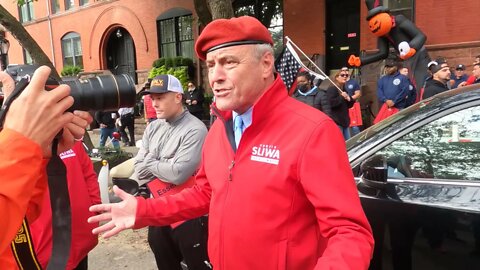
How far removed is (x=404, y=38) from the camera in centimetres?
844

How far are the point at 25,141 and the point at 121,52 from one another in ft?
59.3

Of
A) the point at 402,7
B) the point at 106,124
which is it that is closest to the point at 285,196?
the point at 402,7

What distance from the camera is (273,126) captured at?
5.08 ft

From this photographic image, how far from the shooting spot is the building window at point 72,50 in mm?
19453

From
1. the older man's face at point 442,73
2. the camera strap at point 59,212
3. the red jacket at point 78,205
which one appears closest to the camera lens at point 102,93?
the camera strap at point 59,212

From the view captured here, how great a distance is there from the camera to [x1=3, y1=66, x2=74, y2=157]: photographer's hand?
37.8 inches

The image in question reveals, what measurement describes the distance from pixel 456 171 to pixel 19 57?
83.3ft

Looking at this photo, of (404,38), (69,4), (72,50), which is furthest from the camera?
(72,50)

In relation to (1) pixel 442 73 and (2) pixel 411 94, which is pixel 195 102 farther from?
(1) pixel 442 73

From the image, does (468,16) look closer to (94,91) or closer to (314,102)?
(314,102)

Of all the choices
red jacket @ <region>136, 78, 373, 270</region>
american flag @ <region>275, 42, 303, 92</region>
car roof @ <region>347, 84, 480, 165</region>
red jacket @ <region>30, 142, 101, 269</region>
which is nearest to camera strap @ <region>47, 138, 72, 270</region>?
red jacket @ <region>136, 78, 373, 270</region>

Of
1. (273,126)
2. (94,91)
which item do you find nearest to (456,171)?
(273,126)

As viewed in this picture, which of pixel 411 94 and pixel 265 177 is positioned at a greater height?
pixel 265 177

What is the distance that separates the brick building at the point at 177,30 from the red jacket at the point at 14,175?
9.39 meters
